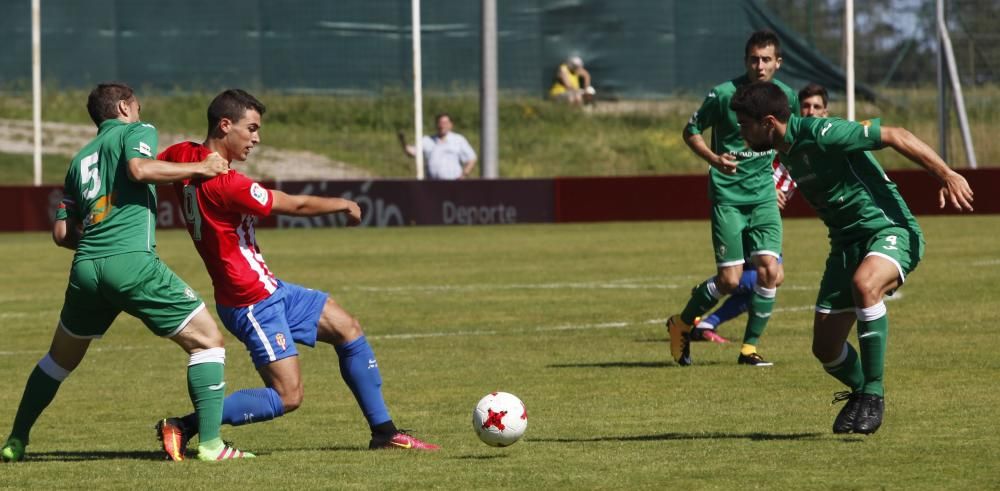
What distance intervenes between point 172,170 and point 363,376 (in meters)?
1.35

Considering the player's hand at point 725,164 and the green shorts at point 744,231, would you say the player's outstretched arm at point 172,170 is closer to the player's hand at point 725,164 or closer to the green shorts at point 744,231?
the player's hand at point 725,164

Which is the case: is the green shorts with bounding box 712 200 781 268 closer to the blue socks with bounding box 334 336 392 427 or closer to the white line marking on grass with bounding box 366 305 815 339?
the white line marking on grass with bounding box 366 305 815 339

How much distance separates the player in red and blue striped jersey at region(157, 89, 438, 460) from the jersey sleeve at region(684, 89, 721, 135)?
169 inches

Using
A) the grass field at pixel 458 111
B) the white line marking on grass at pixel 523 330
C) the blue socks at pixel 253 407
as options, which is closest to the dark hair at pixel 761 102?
the blue socks at pixel 253 407

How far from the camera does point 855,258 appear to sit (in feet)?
26.4

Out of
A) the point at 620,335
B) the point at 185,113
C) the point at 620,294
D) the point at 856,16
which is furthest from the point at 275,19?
the point at 620,335

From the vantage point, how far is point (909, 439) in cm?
761

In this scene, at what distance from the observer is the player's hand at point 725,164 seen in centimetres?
1073

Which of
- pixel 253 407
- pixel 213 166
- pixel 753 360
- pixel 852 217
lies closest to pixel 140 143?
pixel 213 166

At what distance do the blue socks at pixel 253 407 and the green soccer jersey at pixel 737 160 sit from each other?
465 centimetres

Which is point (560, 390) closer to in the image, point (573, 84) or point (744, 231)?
point (744, 231)

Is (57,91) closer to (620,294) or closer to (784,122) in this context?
(620,294)

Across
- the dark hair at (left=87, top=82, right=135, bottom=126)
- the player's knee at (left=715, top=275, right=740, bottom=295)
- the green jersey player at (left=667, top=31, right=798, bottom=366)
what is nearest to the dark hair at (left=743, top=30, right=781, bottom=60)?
the green jersey player at (left=667, top=31, right=798, bottom=366)

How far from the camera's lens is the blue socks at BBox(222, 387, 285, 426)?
7648 millimetres
